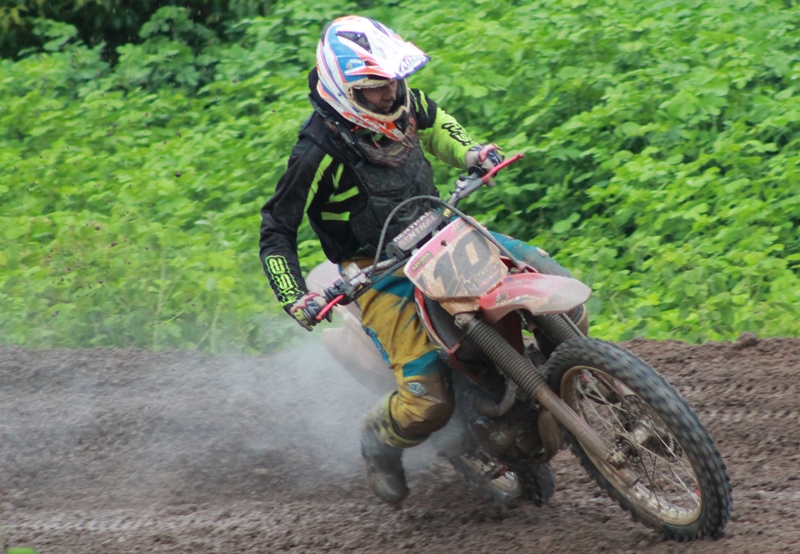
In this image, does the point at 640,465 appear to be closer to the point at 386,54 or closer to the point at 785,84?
the point at 386,54

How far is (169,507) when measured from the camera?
526cm

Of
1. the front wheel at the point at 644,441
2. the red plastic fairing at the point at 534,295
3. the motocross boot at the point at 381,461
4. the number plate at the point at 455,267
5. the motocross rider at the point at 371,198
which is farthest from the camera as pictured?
the motocross boot at the point at 381,461

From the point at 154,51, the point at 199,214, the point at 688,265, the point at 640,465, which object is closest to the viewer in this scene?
the point at 640,465

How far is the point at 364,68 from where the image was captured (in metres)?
4.23

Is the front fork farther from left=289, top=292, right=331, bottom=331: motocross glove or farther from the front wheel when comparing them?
left=289, top=292, right=331, bottom=331: motocross glove

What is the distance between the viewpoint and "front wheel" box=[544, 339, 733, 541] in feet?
12.0

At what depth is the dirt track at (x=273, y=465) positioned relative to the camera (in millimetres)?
4453

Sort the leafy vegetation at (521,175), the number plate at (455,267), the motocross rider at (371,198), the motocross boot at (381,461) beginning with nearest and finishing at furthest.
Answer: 1. the number plate at (455,267)
2. the motocross rider at (371,198)
3. the motocross boot at (381,461)
4. the leafy vegetation at (521,175)

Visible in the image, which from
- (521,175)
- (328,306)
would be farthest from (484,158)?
(521,175)

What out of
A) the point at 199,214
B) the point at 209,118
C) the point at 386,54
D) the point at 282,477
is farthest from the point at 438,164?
the point at 386,54

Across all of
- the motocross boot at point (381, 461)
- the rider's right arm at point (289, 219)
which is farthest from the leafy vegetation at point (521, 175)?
the rider's right arm at point (289, 219)

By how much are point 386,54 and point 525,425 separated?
154cm

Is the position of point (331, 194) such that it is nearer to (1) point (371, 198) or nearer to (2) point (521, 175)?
(1) point (371, 198)

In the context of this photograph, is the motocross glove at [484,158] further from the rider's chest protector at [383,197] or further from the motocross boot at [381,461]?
the motocross boot at [381,461]
